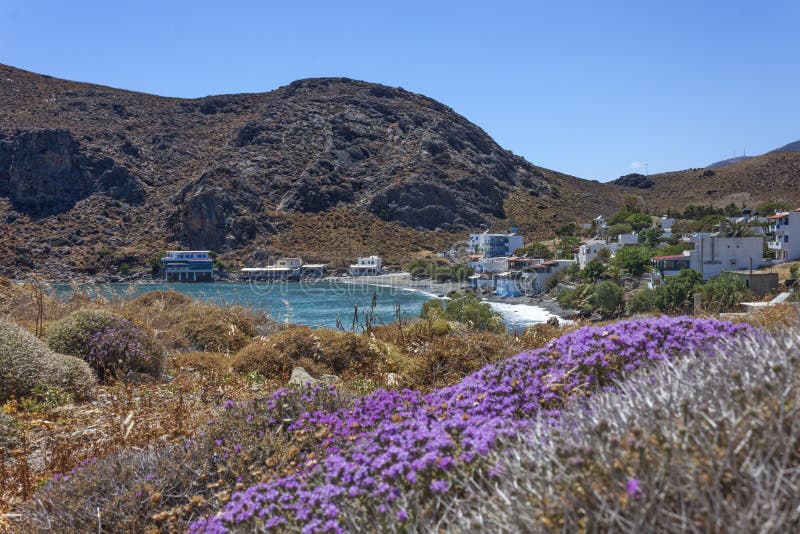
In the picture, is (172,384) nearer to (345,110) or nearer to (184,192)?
(184,192)

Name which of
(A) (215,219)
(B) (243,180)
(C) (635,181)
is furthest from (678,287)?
(C) (635,181)

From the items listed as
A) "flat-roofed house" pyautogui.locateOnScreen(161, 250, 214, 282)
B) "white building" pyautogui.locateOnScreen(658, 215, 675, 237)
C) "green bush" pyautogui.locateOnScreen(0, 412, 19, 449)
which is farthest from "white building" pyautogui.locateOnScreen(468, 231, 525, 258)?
"green bush" pyautogui.locateOnScreen(0, 412, 19, 449)

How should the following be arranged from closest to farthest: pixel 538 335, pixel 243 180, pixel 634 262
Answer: pixel 538 335
pixel 634 262
pixel 243 180

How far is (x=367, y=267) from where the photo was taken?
7925 cm

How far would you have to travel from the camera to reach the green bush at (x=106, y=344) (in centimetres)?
693

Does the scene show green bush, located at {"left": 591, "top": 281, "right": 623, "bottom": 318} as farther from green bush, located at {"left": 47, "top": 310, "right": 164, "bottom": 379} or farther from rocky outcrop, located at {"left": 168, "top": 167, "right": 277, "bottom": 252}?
rocky outcrop, located at {"left": 168, "top": 167, "right": 277, "bottom": 252}

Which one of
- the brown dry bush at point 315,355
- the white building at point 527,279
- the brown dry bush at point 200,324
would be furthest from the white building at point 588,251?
the brown dry bush at point 315,355

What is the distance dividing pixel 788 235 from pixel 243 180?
267 ft

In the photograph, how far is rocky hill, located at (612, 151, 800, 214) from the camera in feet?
294

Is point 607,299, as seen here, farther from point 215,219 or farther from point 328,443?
point 215,219

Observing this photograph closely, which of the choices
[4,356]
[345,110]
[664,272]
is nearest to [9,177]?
[345,110]

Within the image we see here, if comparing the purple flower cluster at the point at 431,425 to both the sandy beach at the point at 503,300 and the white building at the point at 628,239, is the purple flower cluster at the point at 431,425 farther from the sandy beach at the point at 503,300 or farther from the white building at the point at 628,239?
the white building at the point at 628,239

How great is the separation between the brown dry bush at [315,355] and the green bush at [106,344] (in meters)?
1.08

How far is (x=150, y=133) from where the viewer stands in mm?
114125
